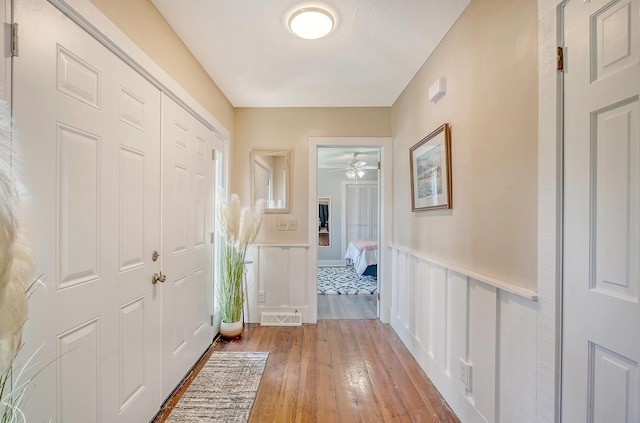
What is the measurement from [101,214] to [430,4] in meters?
2.05

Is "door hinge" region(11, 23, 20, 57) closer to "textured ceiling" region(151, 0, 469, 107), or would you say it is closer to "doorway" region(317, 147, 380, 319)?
"textured ceiling" region(151, 0, 469, 107)

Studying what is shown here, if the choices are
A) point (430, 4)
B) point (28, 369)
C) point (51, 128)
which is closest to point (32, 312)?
point (28, 369)

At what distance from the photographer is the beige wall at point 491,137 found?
3.96 feet

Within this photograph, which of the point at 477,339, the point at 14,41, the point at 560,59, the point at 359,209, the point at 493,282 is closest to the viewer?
the point at 14,41

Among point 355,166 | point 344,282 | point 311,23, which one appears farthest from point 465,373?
point 355,166

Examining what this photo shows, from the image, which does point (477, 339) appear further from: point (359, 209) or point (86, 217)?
point (359, 209)

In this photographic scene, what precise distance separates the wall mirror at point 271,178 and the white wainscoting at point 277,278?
1.52 feet

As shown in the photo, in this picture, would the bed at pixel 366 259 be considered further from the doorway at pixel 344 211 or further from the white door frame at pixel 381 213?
the white door frame at pixel 381 213

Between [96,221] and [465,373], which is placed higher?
[96,221]

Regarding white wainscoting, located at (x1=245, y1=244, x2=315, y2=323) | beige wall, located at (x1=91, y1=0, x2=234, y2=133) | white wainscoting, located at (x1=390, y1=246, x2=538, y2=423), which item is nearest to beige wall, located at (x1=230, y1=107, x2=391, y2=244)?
white wainscoting, located at (x1=245, y1=244, x2=315, y2=323)

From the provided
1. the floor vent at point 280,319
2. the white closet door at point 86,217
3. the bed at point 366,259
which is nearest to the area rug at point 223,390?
the white closet door at point 86,217

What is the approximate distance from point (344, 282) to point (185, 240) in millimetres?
3540

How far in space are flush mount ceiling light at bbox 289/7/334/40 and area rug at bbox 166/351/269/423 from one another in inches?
94.2

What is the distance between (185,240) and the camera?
6.68ft
